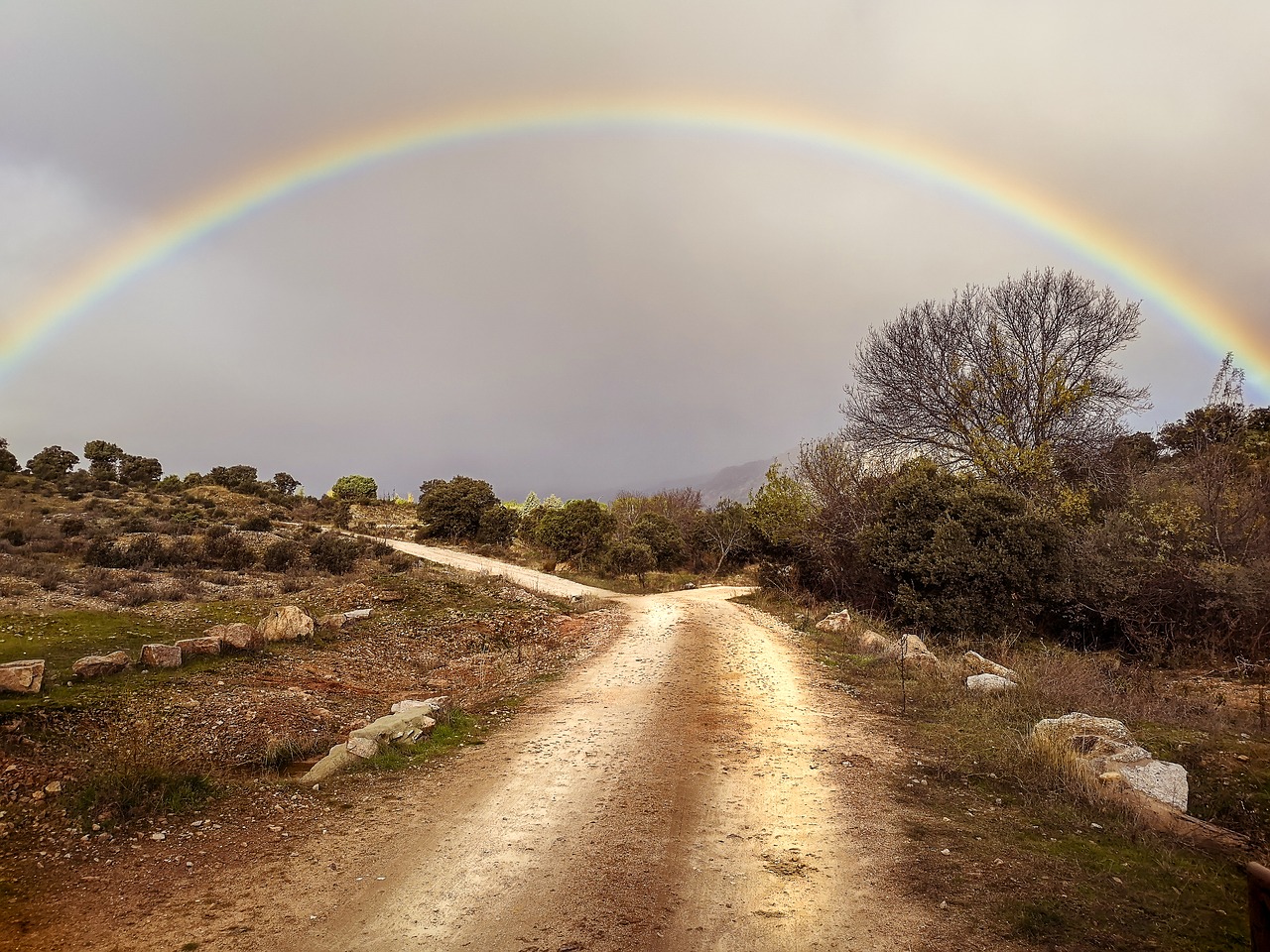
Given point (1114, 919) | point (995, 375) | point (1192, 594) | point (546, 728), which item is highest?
point (995, 375)

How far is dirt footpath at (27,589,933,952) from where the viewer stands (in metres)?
4.53

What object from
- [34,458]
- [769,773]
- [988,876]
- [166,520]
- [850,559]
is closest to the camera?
[988,876]

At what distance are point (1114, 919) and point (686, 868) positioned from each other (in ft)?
10.4

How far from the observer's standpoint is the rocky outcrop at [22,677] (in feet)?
25.5

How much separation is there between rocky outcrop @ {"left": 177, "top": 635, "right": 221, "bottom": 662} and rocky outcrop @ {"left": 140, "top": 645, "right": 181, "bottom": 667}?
0.43m

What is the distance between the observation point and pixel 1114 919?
15.0ft

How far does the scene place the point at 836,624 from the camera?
1906 centimetres

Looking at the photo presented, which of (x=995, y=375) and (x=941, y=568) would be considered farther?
(x=995, y=375)

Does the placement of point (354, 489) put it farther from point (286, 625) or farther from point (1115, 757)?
point (1115, 757)

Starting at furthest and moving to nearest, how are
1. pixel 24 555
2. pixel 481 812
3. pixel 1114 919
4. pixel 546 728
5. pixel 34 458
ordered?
pixel 34 458 → pixel 24 555 → pixel 546 728 → pixel 481 812 → pixel 1114 919

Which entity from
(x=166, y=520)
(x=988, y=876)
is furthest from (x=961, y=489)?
(x=166, y=520)

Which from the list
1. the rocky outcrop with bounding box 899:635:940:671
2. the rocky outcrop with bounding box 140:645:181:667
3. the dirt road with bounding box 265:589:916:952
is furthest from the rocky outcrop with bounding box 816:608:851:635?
the rocky outcrop with bounding box 140:645:181:667

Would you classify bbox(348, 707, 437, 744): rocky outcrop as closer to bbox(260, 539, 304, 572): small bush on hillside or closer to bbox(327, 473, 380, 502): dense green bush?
bbox(260, 539, 304, 572): small bush on hillside

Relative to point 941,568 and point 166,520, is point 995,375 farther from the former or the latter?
point 166,520
